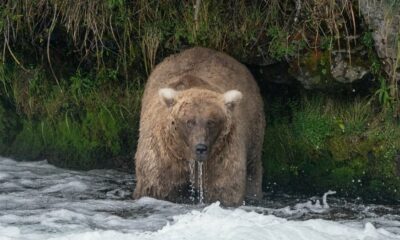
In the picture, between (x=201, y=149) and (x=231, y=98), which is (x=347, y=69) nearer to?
(x=231, y=98)

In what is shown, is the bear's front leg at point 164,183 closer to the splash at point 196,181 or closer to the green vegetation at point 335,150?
the splash at point 196,181

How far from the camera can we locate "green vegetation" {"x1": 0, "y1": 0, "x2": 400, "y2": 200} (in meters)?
9.19

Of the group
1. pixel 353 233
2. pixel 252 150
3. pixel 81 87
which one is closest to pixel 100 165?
pixel 81 87

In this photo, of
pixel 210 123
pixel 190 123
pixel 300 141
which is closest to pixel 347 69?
pixel 300 141

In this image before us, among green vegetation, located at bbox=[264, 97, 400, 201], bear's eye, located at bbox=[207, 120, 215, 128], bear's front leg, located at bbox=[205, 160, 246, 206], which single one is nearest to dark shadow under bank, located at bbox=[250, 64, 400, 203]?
green vegetation, located at bbox=[264, 97, 400, 201]

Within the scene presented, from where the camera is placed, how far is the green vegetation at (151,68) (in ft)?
30.1

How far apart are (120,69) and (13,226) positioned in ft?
10.3

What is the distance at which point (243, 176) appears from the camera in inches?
340

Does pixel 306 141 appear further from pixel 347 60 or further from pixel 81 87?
pixel 81 87

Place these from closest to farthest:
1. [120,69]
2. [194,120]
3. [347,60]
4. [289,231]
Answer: [289,231] < [194,120] < [347,60] < [120,69]

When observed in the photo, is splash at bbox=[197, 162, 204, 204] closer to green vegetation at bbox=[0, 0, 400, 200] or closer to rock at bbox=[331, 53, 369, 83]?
green vegetation at bbox=[0, 0, 400, 200]

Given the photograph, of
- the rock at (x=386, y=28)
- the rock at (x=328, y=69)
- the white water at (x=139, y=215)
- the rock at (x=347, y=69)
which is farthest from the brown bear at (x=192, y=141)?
the rock at (x=386, y=28)

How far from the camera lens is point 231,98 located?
8500 mm

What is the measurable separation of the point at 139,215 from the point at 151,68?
2.23m
